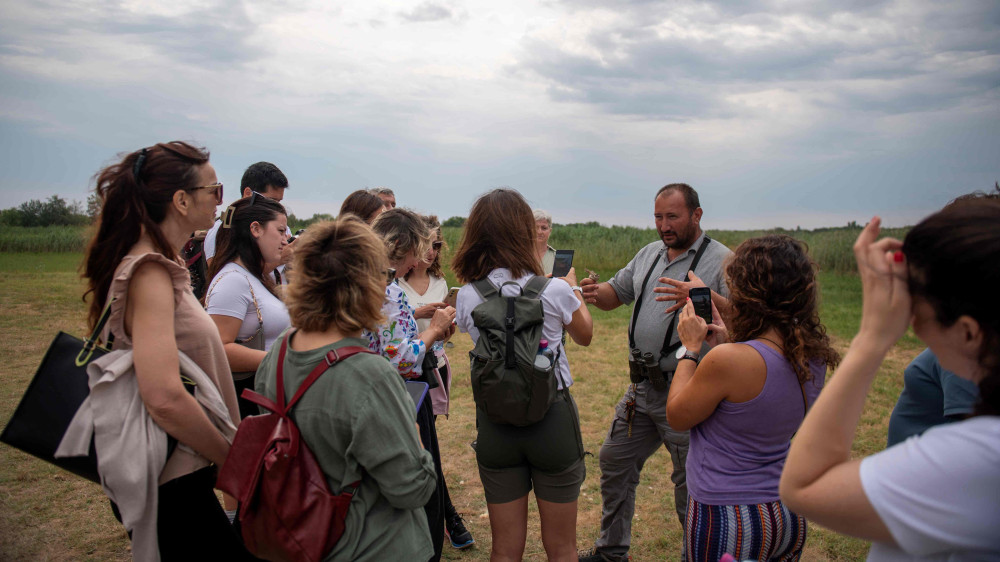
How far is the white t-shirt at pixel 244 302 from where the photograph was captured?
319 cm

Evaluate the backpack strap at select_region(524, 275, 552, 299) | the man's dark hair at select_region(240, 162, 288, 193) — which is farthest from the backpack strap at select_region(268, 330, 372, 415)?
the man's dark hair at select_region(240, 162, 288, 193)

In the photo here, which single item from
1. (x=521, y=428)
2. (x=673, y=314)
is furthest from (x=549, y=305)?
(x=673, y=314)

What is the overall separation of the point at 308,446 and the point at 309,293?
512 millimetres

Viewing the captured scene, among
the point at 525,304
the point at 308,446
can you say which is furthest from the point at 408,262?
the point at 308,446

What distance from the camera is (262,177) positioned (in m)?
4.98

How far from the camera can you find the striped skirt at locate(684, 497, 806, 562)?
2347 mm

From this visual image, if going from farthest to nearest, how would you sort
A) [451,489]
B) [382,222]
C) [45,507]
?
[451,489] < [45,507] < [382,222]

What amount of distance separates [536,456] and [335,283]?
1294mm

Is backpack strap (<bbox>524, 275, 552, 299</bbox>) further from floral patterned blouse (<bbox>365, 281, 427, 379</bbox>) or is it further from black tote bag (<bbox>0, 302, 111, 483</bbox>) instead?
black tote bag (<bbox>0, 302, 111, 483</bbox>)

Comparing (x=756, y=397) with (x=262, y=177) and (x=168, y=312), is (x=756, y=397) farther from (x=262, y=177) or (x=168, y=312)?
(x=262, y=177)

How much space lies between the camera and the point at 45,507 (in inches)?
180

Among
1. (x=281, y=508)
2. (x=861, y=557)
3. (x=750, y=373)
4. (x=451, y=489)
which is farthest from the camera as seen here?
(x=451, y=489)

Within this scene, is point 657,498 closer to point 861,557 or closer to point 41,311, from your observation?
point 861,557

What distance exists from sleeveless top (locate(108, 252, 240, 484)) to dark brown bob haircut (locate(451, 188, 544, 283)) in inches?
45.4
